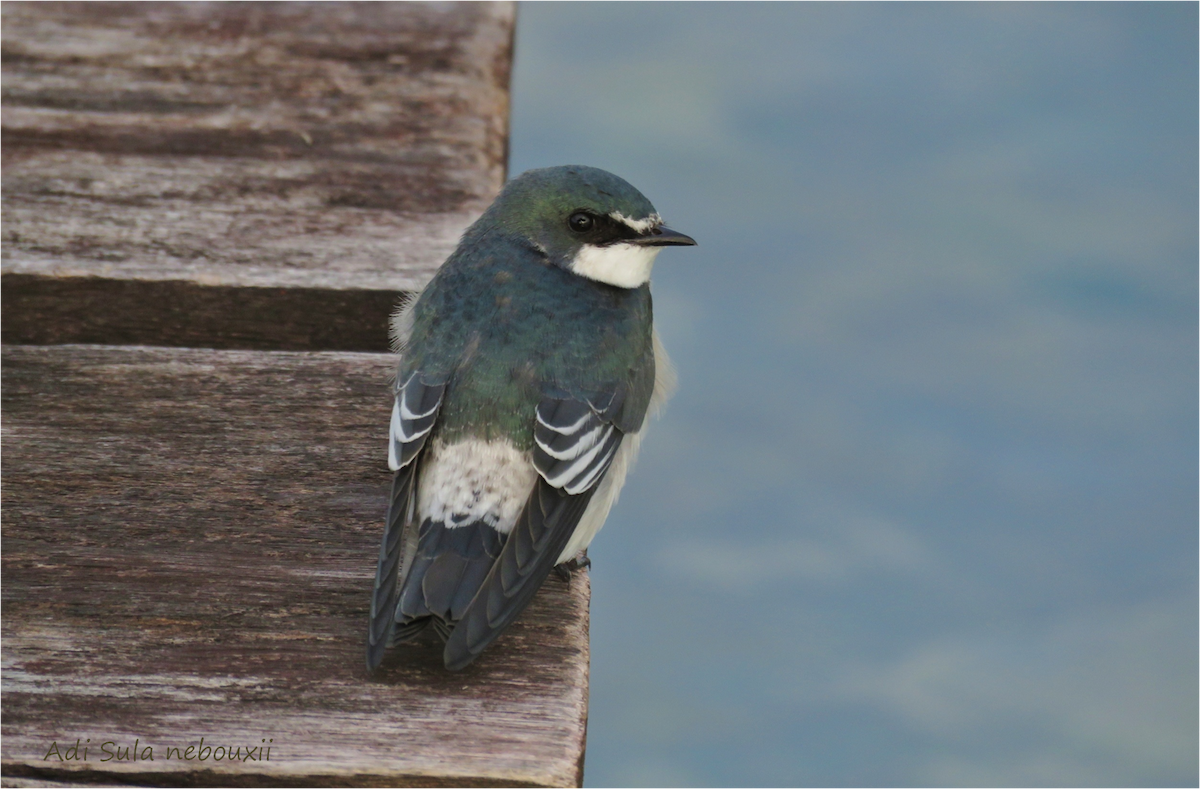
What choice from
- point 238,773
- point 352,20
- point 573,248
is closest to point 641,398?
point 573,248

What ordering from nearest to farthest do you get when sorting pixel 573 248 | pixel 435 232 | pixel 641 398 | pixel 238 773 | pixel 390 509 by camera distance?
pixel 238 773 → pixel 390 509 → pixel 641 398 → pixel 573 248 → pixel 435 232

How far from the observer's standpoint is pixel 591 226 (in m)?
3.55

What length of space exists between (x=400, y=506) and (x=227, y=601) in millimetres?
384

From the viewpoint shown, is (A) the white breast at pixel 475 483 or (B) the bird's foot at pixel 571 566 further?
(B) the bird's foot at pixel 571 566

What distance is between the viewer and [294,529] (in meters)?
2.69

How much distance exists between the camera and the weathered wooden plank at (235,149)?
3.61 metres

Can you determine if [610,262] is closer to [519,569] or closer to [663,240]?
[663,240]

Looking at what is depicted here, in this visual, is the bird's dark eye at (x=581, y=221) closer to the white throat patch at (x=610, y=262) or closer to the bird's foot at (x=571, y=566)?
the white throat patch at (x=610, y=262)

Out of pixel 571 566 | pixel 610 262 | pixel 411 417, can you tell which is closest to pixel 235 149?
pixel 610 262

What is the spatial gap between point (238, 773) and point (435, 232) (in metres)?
2.19

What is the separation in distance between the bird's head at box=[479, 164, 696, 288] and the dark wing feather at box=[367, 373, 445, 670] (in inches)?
29.1

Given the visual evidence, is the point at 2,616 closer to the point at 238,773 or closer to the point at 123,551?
the point at 123,551

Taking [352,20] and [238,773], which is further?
[352,20]

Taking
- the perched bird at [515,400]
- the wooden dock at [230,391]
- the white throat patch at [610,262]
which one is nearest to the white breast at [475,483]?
the perched bird at [515,400]
